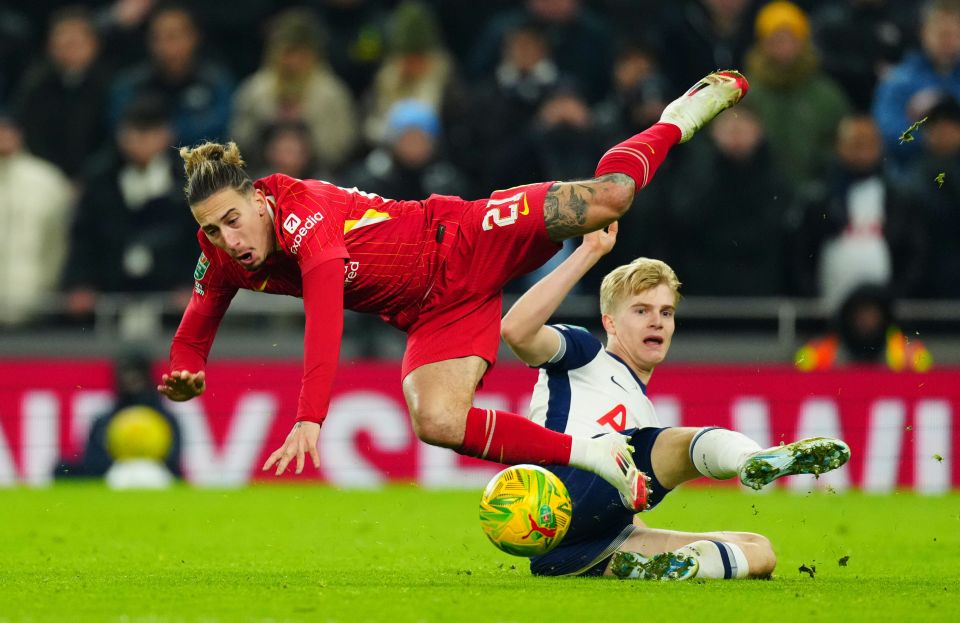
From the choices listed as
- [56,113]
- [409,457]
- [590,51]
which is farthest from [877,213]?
[56,113]

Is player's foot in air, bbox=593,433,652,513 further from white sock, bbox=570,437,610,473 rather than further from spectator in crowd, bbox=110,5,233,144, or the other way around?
spectator in crowd, bbox=110,5,233,144

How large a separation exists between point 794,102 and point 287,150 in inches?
173

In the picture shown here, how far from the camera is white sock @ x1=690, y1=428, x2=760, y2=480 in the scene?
22.9 feet

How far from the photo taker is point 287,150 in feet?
46.4

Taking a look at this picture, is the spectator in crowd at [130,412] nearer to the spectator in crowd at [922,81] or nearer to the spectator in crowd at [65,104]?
the spectator in crowd at [65,104]

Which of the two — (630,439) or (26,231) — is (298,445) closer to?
(630,439)

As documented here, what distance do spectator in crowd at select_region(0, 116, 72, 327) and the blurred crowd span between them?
18 mm

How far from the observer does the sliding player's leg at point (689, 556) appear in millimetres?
7164

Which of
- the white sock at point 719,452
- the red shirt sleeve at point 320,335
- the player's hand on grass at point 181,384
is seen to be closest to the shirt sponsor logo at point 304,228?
the red shirt sleeve at point 320,335

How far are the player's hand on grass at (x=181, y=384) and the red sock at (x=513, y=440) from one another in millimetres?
1310

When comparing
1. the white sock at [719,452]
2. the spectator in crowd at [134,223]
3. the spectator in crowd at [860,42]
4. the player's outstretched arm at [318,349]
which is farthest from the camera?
→ the spectator in crowd at [860,42]

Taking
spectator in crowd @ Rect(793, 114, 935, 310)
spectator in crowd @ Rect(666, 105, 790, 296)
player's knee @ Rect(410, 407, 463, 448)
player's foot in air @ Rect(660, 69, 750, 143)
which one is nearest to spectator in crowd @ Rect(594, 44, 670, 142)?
spectator in crowd @ Rect(666, 105, 790, 296)

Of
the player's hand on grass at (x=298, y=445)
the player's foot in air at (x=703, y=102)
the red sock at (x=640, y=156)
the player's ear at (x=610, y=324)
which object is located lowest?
the player's hand on grass at (x=298, y=445)

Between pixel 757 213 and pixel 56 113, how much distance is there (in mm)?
6499
